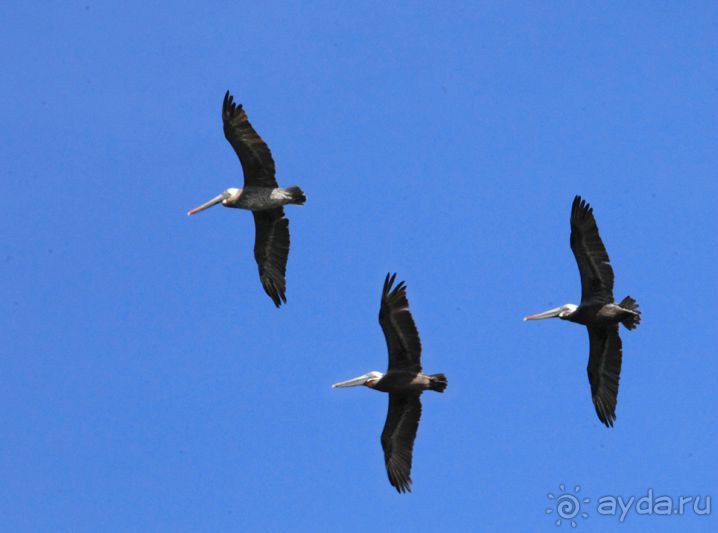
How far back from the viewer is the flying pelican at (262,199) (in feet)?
91.2

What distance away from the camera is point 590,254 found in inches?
1107

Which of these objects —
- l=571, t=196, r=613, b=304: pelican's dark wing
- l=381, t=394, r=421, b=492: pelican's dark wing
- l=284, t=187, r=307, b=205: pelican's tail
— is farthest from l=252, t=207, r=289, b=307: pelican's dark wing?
l=571, t=196, r=613, b=304: pelican's dark wing

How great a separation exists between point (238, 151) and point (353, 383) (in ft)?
15.9

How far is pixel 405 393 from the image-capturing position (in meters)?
26.8

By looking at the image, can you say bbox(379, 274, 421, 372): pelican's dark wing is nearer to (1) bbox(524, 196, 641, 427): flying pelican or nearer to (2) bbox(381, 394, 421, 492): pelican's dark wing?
(2) bbox(381, 394, 421, 492): pelican's dark wing

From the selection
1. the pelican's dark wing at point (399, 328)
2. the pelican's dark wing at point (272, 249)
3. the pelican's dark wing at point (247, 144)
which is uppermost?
Answer: the pelican's dark wing at point (247, 144)

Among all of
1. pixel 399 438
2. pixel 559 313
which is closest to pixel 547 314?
pixel 559 313

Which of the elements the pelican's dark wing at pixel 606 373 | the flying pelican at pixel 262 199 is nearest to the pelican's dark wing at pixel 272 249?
the flying pelican at pixel 262 199

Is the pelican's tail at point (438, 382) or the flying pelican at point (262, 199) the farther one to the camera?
the flying pelican at point (262, 199)

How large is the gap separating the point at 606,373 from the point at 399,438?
4.50 meters

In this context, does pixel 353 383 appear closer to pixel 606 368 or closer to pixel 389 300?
pixel 389 300

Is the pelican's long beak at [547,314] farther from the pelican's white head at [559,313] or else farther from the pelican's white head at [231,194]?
the pelican's white head at [231,194]

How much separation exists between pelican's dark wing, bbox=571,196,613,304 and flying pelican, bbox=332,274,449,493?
12.7 feet

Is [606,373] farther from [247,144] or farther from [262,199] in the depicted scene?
[247,144]
